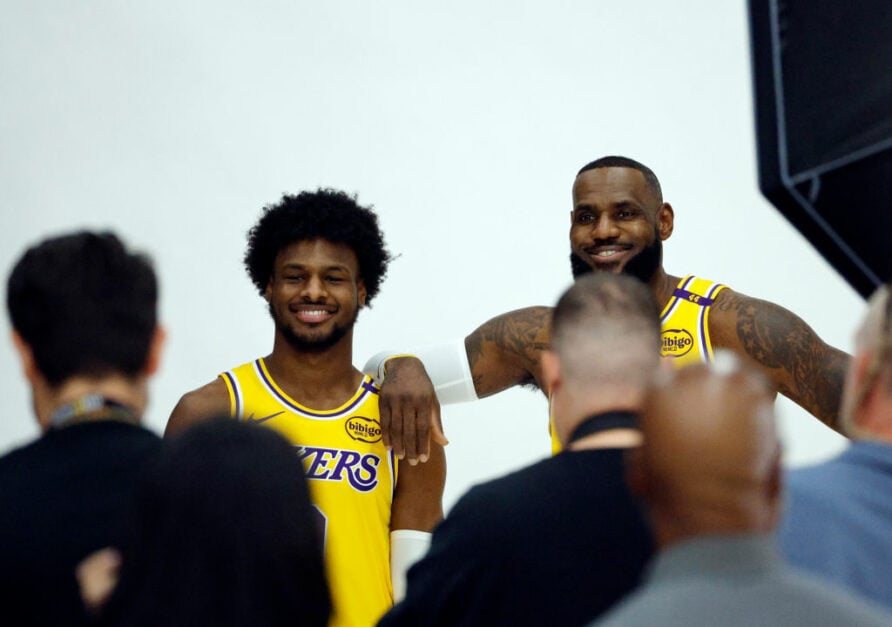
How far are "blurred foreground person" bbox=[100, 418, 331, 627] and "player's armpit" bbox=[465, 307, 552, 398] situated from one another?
1.88 meters

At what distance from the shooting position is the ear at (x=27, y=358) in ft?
3.89

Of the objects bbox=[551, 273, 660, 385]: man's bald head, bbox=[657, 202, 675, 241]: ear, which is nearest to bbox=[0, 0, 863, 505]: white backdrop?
bbox=[657, 202, 675, 241]: ear

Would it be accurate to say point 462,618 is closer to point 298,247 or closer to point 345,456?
point 345,456

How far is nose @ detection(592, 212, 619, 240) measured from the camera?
2732mm

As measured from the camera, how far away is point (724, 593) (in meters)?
0.68

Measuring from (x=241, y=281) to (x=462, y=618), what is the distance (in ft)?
10.7

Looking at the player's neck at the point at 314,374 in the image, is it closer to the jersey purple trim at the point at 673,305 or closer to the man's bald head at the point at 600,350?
the jersey purple trim at the point at 673,305

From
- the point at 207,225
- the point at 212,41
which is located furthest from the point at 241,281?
the point at 212,41

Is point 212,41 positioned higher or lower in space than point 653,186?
higher

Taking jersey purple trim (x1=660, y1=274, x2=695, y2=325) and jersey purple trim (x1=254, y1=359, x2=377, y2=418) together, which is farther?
jersey purple trim (x1=660, y1=274, x2=695, y2=325)

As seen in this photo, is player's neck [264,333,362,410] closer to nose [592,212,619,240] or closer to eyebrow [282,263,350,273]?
eyebrow [282,263,350,273]

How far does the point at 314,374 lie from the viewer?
8.45 ft

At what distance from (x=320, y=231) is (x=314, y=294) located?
0.24m

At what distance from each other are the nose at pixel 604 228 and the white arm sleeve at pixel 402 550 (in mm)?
898
